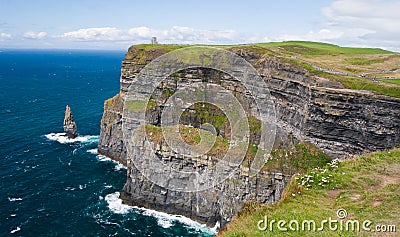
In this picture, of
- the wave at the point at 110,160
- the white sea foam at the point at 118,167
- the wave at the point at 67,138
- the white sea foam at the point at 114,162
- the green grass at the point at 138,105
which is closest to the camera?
the green grass at the point at 138,105

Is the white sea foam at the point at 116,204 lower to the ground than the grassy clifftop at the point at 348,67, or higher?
lower

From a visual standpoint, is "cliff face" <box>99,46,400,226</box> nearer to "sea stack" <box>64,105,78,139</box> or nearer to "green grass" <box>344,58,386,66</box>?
"green grass" <box>344,58,386,66</box>

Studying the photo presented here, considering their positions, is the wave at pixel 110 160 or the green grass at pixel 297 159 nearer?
the green grass at pixel 297 159

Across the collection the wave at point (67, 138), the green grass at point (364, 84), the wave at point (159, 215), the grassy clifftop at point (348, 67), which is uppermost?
the grassy clifftop at point (348, 67)

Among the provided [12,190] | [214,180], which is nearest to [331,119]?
[214,180]

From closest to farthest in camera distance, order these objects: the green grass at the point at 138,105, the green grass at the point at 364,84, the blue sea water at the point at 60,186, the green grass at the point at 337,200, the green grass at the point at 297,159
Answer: the green grass at the point at 337,200, the green grass at the point at 364,84, the green grass at the point at 297,159, the blue sea water at the point at 60,186, the green grass at the point at 138,105
